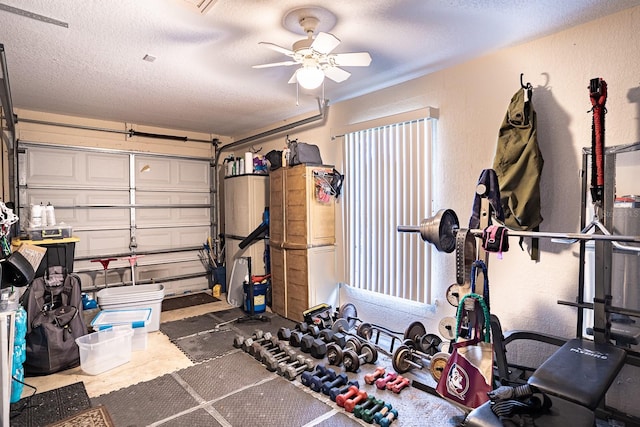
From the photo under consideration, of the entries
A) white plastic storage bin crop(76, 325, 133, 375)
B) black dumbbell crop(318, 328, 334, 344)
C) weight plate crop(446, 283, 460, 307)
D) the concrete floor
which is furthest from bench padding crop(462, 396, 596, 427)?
white plastic storage bin crop(76, 325, 133, 375)

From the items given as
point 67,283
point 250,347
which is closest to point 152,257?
point 67,283

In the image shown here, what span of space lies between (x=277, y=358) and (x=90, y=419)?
141cm

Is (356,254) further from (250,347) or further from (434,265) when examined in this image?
(250,347)

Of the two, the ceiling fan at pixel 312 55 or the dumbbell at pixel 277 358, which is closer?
the ceiling fan at pixel 312 55

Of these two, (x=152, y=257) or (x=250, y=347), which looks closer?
(x=250, y=347)

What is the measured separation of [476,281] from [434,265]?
124cm

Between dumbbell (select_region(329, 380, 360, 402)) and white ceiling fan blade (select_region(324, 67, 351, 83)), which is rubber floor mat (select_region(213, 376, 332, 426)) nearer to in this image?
dumbbell (select_region(329, 380, 360, 402))

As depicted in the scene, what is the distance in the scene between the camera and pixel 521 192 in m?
2.50

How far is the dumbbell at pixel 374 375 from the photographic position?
8.93 feet

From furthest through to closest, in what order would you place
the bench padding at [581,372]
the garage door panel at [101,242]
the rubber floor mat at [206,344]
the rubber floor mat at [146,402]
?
1. the garage door panel at [101,242]
2. the rubber floor mat at [206,344]
3. the rubber floor mat at [146,402]
4. the bench padding at [581,372]

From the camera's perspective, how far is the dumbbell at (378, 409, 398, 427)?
2184 mm

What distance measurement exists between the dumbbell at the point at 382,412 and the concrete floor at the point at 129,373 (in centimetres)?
176

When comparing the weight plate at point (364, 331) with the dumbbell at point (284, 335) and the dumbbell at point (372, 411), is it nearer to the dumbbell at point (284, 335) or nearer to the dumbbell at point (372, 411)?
the dumbbell at point (284, 335)

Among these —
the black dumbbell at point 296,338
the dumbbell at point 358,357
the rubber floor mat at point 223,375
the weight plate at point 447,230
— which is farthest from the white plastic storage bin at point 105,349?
the weight plate at point 447,230
